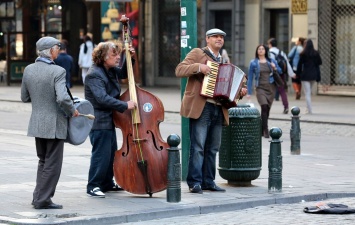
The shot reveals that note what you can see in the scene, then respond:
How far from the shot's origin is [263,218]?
1038cm

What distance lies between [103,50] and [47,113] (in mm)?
1264

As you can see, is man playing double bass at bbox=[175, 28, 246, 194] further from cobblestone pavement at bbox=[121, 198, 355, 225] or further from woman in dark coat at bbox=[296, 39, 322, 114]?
woman in dark coat at bbox=[296, 39, 322, 114]

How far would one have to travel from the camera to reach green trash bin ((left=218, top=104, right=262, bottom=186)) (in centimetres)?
1214

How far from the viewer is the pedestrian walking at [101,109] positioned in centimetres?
1119

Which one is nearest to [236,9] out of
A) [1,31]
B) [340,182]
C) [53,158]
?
[1,31]

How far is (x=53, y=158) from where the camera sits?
10430mm

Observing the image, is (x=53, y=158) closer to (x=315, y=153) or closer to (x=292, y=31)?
(x=315, y=153)

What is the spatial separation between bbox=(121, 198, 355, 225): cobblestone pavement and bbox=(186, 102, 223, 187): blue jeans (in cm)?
93

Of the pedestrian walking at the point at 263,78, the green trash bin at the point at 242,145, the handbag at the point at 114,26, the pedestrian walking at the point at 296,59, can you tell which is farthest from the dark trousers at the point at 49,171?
the handbag at the point at 114,26

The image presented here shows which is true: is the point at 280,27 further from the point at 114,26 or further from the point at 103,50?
the point at 103,50

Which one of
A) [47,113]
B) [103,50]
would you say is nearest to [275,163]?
[103,50]

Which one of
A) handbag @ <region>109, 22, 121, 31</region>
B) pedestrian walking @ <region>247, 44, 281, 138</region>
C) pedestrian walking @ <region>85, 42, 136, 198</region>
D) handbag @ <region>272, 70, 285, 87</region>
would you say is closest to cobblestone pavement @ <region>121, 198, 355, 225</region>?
pedestrian walking @ <region>85, 42, 136, 198</region>

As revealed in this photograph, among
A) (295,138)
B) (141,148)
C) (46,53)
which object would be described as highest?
(46,53)

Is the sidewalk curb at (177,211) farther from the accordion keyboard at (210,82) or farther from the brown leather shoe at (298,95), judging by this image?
the brown leather shoe at (298,95)
